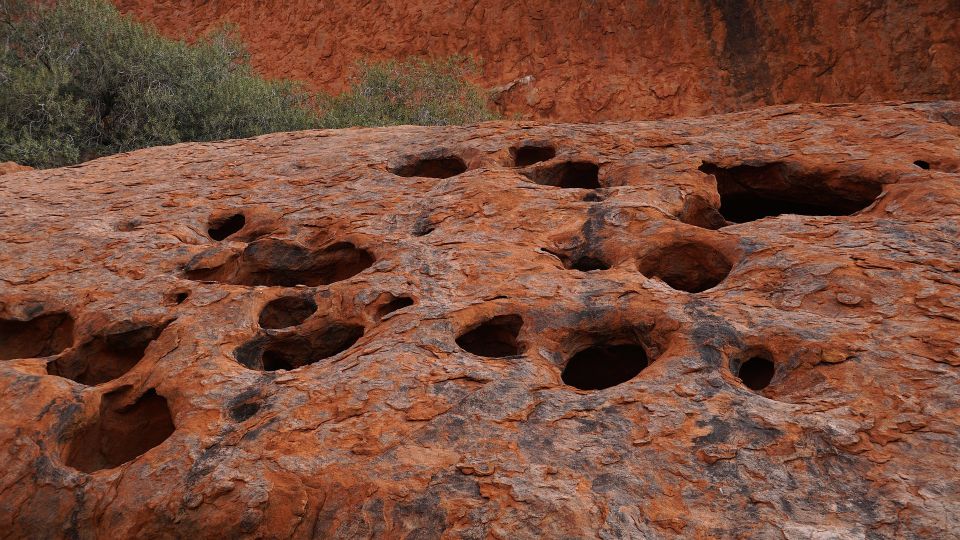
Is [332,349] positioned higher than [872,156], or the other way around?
[872,156]

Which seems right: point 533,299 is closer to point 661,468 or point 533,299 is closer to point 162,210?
point 661,468

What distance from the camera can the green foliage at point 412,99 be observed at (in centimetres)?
1473

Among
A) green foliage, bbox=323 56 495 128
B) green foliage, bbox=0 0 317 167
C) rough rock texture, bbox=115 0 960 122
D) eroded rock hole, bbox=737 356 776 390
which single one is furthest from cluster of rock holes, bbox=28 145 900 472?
rough rock texture, bbox=115 0 960 122

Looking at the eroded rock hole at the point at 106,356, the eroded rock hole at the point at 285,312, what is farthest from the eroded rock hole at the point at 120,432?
the eroded rock hole at the point at 285,312

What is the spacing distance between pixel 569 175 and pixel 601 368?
1813 millimetres

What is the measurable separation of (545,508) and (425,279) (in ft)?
5.35

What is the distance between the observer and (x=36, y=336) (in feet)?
15.0

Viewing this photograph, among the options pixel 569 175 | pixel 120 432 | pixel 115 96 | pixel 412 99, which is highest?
pixel 569 175

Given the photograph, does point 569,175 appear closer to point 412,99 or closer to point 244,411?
point 244,411

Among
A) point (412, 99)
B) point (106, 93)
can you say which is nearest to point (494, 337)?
point (106, 93)

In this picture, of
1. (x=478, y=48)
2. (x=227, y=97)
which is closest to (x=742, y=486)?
(x=227, y=97)

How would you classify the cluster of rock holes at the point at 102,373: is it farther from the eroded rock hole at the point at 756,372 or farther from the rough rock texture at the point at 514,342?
the eroded rock hole at the point at 756,372

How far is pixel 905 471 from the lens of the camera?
2.75 meters

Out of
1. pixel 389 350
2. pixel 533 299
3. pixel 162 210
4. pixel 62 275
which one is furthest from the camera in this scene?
pixel 162 210
